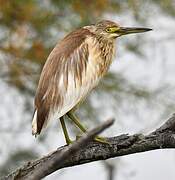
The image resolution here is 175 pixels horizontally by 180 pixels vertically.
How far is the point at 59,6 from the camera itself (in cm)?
404

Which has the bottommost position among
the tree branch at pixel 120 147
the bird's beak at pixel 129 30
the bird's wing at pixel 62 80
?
the tree branch at pixel 120 147

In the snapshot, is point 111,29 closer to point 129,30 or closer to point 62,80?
point 129,30

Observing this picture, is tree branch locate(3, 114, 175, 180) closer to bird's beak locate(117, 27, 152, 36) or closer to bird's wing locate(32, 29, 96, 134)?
bird's wing locate(32, 29, 96, 134)

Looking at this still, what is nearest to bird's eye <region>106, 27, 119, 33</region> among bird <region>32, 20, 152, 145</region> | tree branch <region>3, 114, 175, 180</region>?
bird <region>32, 20, 152, 145</region>

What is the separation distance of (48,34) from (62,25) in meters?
0.10

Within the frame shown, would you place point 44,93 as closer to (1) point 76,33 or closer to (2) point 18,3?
(1) point 76,33

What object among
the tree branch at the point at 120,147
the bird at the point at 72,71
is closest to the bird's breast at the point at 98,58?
the bird at the point at 72,71

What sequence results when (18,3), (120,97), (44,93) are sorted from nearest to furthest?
(44,93) < (18,3) < (120,97)

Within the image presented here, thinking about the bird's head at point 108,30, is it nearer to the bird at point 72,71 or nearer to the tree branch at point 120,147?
the bird at point 72,71

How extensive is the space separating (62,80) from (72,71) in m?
0.07

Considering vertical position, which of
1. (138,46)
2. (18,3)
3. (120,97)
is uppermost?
(18,3)

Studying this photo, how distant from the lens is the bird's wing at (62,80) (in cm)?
183

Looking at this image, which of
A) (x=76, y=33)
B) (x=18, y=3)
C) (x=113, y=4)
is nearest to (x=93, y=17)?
(x=113, y=4)

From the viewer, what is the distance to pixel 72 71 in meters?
1.96
